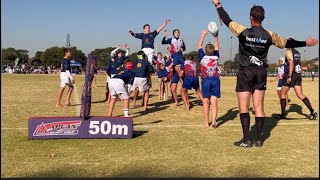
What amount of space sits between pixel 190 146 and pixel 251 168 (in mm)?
1631

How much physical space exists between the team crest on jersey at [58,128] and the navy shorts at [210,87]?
322 centimetres

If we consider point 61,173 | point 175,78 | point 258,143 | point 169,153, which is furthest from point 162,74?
point 61,173

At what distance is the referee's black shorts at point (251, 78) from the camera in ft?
22.7

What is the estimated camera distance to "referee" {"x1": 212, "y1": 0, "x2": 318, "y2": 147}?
22.3 feet

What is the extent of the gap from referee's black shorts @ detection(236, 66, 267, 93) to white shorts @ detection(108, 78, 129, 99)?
11.2 ft

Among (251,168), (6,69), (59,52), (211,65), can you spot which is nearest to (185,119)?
(211,65)

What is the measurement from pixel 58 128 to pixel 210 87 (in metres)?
3.70

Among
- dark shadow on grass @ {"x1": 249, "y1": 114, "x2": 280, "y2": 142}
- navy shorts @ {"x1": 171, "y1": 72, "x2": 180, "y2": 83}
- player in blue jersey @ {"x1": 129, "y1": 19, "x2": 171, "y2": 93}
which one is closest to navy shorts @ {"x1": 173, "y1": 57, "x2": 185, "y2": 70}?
navy shorts @ {"x1": 171, "y1": 72, "x2": 180, "y2": 83}

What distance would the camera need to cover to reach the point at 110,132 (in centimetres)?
720

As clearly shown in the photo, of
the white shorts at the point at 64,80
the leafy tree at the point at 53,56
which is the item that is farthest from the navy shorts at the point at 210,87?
the leafy tree at the point at 53,56

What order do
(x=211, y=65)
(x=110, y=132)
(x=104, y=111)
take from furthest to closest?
(x=104, y=111)
(x=211, y=65)
(x=110, y=132)

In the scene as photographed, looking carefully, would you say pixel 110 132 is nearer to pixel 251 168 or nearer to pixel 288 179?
pixel 251 168

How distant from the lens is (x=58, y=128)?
23.3 ft

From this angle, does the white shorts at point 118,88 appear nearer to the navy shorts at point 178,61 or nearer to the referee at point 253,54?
the referee at point 253,54
